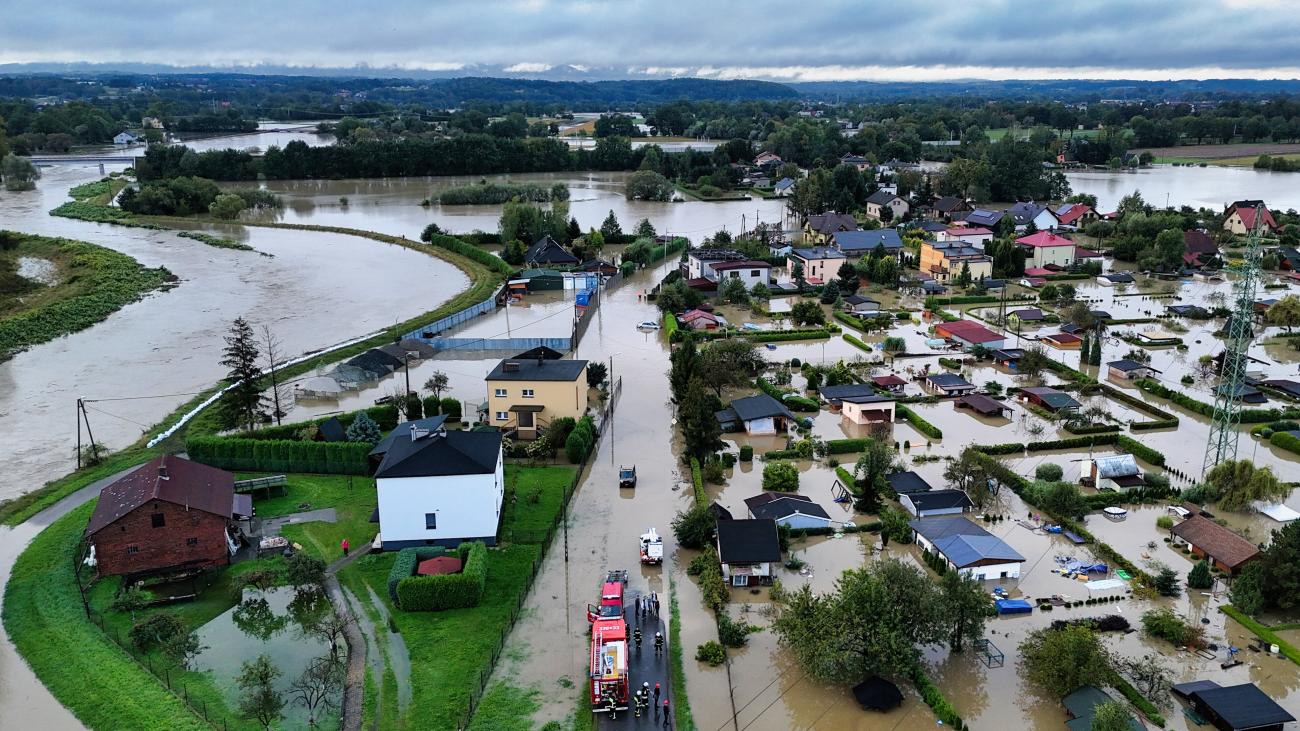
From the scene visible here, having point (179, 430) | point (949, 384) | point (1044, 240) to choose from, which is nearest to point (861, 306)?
point (949, 384)

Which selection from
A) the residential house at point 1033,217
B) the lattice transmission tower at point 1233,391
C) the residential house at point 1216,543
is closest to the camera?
the residential house at point 1216,543

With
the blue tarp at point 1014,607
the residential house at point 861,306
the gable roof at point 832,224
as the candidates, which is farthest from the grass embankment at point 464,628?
the gable roof at point 832,224

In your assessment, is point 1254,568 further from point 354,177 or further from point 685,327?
point 354,177

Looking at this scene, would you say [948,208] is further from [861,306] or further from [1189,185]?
[1189,185]

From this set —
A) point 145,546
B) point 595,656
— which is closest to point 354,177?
point 145,546

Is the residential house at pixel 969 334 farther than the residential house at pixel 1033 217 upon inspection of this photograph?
No

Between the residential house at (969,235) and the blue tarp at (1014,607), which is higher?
the residential house at (969,235)

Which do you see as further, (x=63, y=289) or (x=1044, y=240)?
(x=1044, y=240)

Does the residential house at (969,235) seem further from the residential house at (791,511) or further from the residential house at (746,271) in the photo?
the residential house at (791,511)
